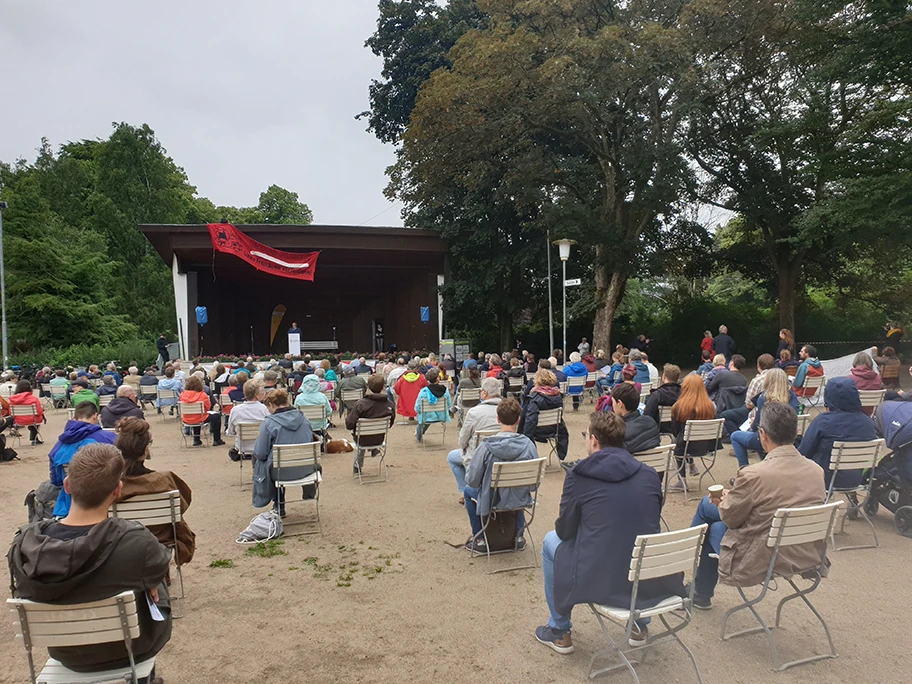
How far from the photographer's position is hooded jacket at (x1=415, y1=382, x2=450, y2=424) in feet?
29.7

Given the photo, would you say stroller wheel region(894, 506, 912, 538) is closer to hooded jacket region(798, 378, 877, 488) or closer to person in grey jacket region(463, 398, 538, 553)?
hooded jacket region(798, 378, 877, 488)

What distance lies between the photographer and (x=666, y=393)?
672 cm

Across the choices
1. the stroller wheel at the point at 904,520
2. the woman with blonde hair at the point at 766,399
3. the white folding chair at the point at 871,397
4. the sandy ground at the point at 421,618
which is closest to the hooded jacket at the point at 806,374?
the white folding chair at the point at 871,397

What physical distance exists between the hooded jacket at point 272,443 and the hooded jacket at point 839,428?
3833mm

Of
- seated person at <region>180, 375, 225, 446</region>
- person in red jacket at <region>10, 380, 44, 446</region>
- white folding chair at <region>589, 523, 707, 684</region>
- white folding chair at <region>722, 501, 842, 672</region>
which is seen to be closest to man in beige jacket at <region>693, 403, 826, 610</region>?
white folding chair at <region>722, 501, 842, 672</region>

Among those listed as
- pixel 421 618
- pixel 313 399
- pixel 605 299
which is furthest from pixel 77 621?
pixel 605 299

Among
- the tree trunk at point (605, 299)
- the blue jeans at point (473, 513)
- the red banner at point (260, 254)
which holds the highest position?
the red banner at point (260, 254)

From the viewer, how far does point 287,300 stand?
32.1 meters

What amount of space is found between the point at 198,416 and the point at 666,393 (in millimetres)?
6042

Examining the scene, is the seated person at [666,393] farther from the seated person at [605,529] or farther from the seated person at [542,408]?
the seated person at [605,529]

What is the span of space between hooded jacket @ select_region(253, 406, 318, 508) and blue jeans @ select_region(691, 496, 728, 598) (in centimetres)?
310

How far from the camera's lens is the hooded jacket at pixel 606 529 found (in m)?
2.78

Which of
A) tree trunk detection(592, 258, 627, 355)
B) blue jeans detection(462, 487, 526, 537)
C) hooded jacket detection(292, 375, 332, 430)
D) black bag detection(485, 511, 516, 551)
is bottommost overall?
black bag detection(485, 511, 516, 551)

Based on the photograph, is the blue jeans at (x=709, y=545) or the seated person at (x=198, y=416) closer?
the blue jeans at (x=709, y=545)
